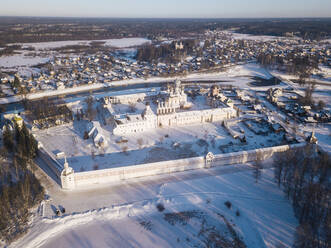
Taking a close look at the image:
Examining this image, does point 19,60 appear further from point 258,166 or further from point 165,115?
point 258,166

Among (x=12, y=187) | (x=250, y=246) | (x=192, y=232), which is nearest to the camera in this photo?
(x=250, y=246)

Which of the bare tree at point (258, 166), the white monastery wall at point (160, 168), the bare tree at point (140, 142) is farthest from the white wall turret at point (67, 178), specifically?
the bare tree at point (258, 166)

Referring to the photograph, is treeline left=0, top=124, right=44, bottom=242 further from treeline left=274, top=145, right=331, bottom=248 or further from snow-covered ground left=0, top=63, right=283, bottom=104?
snow-covered ground left=0, top=63, right=283, bottom=104

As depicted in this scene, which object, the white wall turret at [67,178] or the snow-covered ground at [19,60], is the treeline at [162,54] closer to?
the snow-covered ground at [19,60]

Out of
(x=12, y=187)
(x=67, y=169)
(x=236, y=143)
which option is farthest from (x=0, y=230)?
(x=236, y=143)

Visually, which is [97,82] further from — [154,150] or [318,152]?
[318,152]

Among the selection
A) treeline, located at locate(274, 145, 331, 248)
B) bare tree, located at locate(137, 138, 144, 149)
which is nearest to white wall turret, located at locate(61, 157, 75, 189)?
bare tree, located at locate(137, 138, 144, 149)
